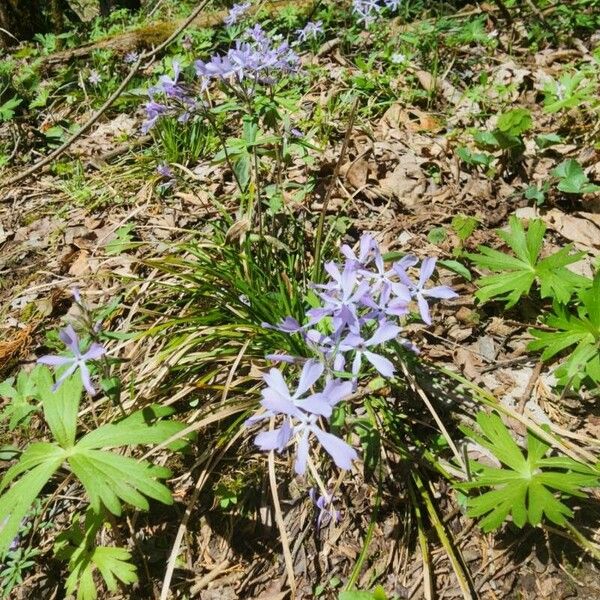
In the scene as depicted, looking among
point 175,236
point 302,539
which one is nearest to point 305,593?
point 302,539

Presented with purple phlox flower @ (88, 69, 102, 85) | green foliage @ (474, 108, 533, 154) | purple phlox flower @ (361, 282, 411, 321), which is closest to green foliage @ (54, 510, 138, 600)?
purple phlox flower @ (361, 282, 411, 321)

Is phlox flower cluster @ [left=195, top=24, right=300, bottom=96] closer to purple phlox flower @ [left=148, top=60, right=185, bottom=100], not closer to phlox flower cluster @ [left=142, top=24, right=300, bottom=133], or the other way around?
phlox flower cluster @ [left=142, top=24, right=300, bottom=133]

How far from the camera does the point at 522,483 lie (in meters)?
1.62

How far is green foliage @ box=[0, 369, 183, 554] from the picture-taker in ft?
5.01

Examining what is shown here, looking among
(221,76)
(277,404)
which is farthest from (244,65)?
(277,404)

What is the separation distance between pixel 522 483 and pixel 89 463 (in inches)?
53.2

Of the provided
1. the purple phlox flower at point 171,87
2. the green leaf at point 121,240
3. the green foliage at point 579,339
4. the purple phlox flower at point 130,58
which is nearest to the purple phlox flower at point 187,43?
the purple phlox flower at point 130,58

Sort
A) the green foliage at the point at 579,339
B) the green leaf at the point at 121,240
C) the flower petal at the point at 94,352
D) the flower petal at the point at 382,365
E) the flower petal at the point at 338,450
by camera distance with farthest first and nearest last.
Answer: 1. the green leaf at the point at 121,240
2. the green foliage at the point at 579,339
3. the flower petal at the point at 94,352
4. the flower petal at the point at 382,365
5. the flower petal at the point at 338,450

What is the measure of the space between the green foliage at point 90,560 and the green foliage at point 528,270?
5.58 ft

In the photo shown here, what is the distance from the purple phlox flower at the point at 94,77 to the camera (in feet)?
15.2

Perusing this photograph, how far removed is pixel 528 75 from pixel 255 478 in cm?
347

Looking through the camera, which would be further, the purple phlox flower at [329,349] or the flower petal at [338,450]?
the purple phlox flower at [329,349]

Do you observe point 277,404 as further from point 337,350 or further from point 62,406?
point 62,406

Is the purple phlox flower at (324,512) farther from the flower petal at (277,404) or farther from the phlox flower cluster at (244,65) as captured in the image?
the phlox flower cluster at (244,65)
